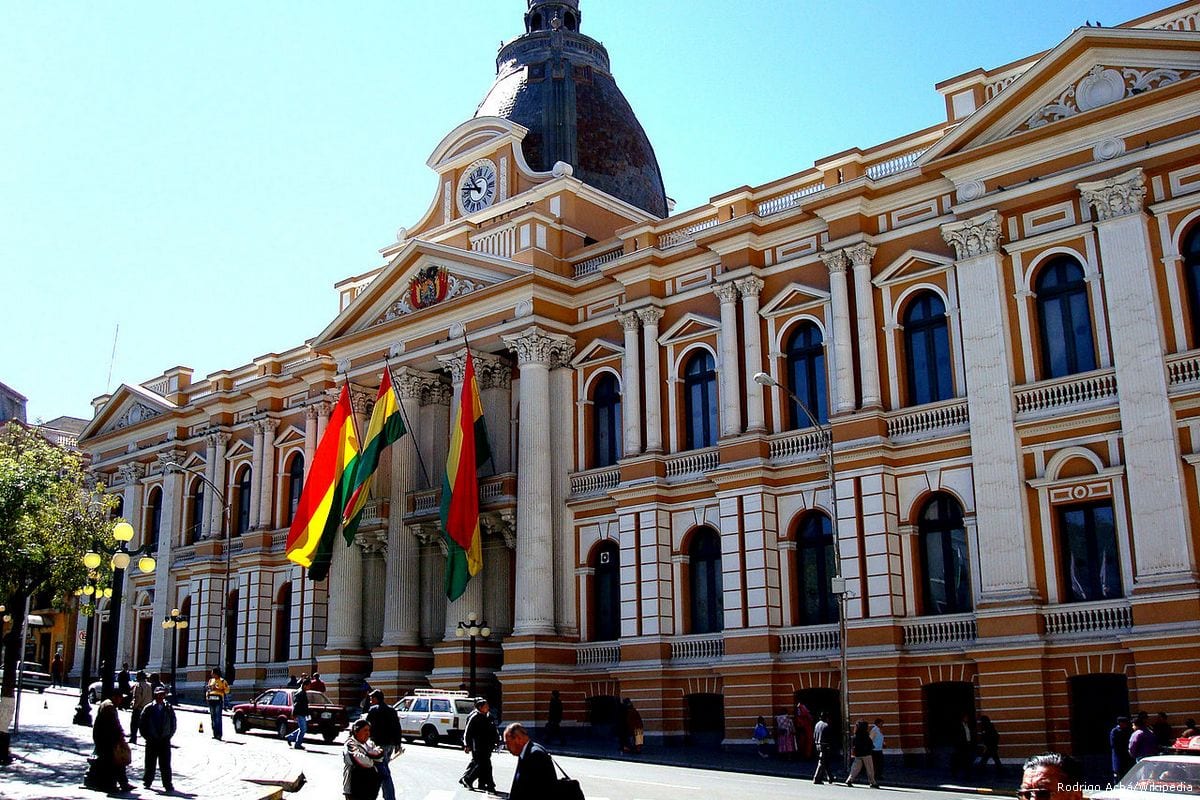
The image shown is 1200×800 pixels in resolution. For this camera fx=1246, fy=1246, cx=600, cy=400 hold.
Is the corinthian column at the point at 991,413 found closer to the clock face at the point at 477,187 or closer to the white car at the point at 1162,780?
the white car at the point at 1162,780

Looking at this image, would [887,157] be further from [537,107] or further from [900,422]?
[537,107]

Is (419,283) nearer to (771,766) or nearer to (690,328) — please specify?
(690,328)

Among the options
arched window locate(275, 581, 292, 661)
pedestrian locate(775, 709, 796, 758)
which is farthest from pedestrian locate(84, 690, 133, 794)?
arched window locate(275, 581, 292, 661)

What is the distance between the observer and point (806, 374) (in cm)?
3578

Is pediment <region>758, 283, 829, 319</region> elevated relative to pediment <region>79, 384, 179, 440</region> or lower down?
lower down

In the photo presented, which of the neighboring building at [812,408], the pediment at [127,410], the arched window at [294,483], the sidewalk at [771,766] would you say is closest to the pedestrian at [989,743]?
the sidewalk at [771,766]

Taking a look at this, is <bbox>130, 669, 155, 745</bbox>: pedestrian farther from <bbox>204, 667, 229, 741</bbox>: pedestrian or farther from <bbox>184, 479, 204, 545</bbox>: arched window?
<bbox>184, 479, 204, 545</bbox>: arched window

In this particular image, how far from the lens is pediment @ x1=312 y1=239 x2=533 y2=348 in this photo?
42.6m

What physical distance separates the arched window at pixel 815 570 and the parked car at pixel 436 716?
9607mm

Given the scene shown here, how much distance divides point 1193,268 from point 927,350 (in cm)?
685

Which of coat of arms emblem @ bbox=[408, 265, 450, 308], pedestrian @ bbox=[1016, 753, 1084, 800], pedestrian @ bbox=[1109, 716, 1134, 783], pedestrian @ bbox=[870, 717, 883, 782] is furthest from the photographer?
coat of arms emblem @ bbox=[408, 265, 450, 308]

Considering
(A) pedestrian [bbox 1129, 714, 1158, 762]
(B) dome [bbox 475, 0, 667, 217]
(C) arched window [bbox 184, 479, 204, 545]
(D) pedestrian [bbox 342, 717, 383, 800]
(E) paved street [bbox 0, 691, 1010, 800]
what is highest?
(B) dome [bbox 475, 0, 667, 217]

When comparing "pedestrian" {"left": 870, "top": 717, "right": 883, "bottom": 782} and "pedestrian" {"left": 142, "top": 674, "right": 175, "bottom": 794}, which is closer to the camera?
"pedestrian" {"left": 142, "top": 674, "right": 175, "bottom": 794}

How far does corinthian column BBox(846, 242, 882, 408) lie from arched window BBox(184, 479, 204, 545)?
35.3 metres
